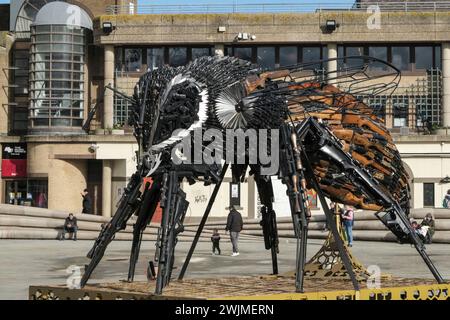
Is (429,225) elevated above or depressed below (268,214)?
below

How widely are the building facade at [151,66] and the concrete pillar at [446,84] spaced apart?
0.06m

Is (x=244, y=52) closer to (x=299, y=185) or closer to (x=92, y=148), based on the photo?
(x=92, y=148)

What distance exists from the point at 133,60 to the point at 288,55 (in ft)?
28.9

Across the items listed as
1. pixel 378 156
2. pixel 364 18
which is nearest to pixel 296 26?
pixel 364 18

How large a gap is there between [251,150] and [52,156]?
129ft

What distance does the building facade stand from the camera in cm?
5044

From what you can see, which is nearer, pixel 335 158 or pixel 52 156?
pixel 335 158

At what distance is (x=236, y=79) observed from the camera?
45.3 ft

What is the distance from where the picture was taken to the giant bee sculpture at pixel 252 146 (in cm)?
1291

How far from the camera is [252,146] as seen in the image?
1367 centimetres

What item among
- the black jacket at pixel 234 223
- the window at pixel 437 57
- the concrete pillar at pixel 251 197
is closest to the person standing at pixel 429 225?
the black jacket at pixel 234 223

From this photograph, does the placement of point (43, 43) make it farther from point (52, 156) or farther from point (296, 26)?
point (296, 26)

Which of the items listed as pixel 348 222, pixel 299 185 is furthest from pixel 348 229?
pixel 299 185

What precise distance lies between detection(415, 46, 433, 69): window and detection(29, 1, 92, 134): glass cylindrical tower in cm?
1898
